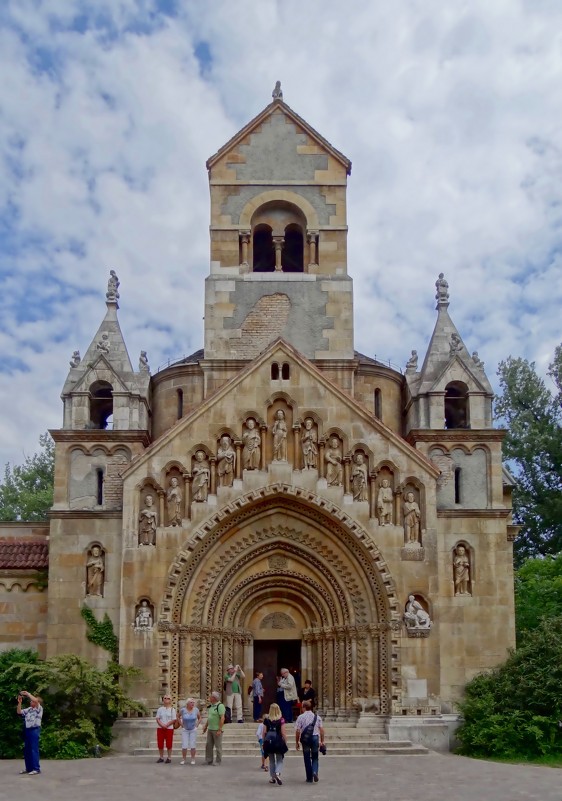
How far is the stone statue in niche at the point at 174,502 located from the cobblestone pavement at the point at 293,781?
6.69m

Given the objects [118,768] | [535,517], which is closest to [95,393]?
[118,768]

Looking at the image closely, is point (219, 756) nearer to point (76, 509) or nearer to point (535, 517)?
point (76, 509)

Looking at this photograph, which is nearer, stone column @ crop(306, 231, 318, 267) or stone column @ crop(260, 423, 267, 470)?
stone column @ crop(260, 423, 267, 470)

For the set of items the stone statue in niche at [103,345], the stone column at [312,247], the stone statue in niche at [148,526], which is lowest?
the stone statue in niche at [148,526]

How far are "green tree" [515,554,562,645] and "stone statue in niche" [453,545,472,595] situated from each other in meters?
11.4

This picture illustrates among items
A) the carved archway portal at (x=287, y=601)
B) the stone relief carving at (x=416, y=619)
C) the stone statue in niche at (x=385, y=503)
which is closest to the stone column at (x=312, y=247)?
the stone statue in niche at (x=385, y=503)

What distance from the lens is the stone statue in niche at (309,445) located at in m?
29.9

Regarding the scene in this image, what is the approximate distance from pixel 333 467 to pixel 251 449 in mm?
2464

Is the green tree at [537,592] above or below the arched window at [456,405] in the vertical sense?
below

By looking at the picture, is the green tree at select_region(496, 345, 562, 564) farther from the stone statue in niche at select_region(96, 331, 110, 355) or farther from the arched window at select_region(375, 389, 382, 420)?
the stone statue in niche at select_region(96, 331, 110, 355)

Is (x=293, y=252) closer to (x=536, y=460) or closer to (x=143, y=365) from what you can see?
(x=143, y=365)

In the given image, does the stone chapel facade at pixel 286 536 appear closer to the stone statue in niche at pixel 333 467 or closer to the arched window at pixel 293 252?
the stone statue in niche at pixel 333 467

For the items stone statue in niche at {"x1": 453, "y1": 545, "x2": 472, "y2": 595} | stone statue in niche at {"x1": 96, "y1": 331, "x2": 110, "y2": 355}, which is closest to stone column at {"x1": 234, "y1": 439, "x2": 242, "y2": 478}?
stone statue in niche at {"x1": 96, "y1": 331, "x2": 110, "y2": 355}

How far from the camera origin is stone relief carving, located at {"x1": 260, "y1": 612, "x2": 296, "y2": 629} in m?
31.0
